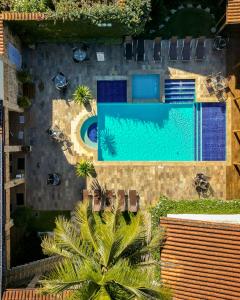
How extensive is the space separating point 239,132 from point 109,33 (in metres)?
10.4

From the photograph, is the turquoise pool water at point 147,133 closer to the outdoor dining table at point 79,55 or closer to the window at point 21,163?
the outdoor dining table at point 79,55

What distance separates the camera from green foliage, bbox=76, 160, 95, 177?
24.1 metres

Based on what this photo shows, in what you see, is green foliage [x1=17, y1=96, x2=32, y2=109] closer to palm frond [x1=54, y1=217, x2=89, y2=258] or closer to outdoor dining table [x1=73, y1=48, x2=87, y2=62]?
outdoor dining table [x1=73, y1=48, x2=87, y2=62]

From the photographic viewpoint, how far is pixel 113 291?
1573 cm

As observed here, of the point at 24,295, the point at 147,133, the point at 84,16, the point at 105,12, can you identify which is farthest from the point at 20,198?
the point at 105,12

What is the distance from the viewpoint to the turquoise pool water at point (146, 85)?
978 inches

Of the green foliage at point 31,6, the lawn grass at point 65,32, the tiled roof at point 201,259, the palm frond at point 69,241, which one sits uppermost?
the green foliage at point 31,6

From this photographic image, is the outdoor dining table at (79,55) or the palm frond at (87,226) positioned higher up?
the outdoor dining table at (79,55)

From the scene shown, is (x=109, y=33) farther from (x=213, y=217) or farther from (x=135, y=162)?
(x=213, y=217)

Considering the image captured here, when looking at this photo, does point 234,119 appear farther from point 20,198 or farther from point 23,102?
point 20,198

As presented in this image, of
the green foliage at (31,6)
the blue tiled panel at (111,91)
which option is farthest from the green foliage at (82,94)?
the green foliage at (31,6)

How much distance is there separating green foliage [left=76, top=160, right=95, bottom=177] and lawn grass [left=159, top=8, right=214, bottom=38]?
9.70 m

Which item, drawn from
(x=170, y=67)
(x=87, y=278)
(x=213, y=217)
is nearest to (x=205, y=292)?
(x=213, y=217)

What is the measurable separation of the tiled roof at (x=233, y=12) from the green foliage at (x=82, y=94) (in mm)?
9364
